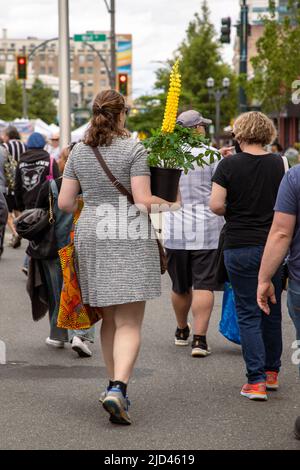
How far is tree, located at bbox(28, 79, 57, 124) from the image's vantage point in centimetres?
9400

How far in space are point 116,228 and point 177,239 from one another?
2.37m

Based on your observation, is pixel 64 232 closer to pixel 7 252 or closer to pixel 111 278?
pixel 111 278

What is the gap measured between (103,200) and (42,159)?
5.60 meters

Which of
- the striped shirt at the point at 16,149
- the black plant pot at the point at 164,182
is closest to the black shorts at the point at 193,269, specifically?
the black plant pot at the point at 164,182

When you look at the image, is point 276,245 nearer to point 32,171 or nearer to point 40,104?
point 32,171

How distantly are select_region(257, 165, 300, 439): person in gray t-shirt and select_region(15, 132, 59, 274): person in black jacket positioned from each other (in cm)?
601

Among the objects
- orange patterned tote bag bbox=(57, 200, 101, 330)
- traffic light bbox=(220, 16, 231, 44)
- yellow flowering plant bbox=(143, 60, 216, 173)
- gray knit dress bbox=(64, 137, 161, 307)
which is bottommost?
orange patterned tote bag bbox=(57, 200, 101, 330)

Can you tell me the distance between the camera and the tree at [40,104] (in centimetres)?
9400

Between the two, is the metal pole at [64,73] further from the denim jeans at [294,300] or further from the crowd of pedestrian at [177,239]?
the denim jeans at [294,300]

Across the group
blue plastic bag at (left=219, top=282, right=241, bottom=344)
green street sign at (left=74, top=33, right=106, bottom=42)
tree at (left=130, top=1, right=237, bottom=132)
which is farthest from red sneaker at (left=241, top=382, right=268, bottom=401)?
tree at (left=130, top=1, right=237, bottom=132)

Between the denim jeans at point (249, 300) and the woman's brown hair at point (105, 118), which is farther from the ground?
the woman's brown hair at point (105, 118)

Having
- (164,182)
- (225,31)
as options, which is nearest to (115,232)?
(164,182)

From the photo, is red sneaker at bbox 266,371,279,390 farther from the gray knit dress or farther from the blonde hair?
the blonde hair

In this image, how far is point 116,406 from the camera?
5.54m
